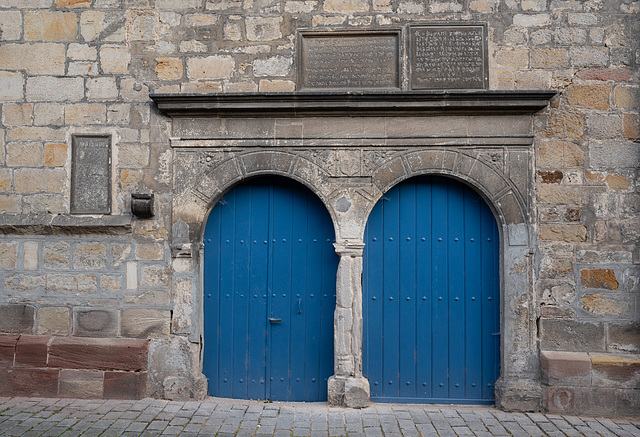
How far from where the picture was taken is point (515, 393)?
3920 mm

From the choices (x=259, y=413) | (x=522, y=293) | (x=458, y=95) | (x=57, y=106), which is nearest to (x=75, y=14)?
(x=57, y=106)

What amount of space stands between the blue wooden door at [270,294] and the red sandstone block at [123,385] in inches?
22.2

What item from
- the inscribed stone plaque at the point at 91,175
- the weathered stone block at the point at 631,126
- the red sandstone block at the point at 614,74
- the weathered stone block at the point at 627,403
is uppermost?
the red sandstone block at the point at 614,74

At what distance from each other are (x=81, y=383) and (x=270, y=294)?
174 cm

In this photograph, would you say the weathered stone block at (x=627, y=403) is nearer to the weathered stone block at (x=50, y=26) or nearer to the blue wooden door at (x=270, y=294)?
the blue wooden door at (x=270, y=294)

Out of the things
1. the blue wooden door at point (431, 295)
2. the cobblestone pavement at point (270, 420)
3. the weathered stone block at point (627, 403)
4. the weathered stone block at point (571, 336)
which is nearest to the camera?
the cobblestone pavement at point (270, 420)

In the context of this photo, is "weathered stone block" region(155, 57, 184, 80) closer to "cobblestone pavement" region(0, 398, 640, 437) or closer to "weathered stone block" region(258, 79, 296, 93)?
"weathered stone block" region(258, 79, 296, 93)

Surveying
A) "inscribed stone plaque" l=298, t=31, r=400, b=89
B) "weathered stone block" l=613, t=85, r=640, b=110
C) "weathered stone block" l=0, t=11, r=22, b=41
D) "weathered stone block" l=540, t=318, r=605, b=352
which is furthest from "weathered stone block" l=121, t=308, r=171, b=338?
"weathered stone block" l=613, t=85, r=640, b=110

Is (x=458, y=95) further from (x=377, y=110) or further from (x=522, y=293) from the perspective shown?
(x=522, y=293)

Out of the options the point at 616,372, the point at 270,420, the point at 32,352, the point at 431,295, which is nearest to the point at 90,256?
the point at 32,352

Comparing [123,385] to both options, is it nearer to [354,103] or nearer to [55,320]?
[55,320]

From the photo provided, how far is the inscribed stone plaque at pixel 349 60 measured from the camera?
4105 millimetres

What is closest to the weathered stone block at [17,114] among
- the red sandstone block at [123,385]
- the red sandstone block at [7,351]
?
the red sandstone block at [7,351]

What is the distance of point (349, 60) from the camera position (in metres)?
4.12
